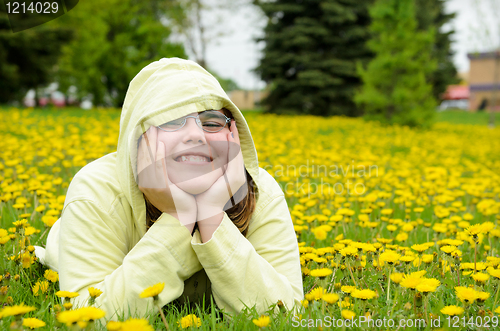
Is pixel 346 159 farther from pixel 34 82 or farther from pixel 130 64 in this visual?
pixel 34 82

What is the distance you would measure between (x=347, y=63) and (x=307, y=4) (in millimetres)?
3055

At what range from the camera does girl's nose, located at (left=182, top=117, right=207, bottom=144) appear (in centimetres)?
127

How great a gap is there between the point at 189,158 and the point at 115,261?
458mm

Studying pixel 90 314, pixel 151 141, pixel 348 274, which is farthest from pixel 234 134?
pixel 348 274

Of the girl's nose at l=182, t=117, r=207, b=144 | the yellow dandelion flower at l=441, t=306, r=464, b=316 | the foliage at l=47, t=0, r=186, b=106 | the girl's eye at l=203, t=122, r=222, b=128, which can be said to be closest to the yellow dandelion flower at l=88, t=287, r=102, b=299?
the girl's nose at l=182, t=117, r=207, b=144

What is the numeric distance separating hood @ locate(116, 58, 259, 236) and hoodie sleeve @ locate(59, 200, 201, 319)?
0.49 ft

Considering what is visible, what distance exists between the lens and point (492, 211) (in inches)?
109

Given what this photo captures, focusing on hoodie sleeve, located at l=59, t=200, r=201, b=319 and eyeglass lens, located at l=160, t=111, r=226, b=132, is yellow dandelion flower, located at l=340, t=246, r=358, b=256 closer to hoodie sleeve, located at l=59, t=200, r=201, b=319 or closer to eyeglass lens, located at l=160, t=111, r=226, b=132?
hoodie sleeve, located at l=59, t=200, r=201, b=319

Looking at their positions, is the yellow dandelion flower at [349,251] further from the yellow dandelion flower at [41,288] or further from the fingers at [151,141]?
the yellow dandelion flower at [41,288]

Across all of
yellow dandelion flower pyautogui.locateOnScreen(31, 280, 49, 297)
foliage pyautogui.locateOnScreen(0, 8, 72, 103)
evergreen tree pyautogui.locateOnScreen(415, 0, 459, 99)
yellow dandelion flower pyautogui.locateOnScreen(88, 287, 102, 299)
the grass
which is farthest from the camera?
evergreen tree pyautogui.locateOnScreen(415, 0, 459, 99)

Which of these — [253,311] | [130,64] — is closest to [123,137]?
[253,311]

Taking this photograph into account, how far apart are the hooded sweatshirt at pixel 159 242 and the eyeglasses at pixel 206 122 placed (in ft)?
0.07

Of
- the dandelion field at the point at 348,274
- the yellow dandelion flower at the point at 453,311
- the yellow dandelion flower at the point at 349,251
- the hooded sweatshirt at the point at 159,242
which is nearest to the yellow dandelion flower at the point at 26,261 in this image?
the dandelion field at the point at 348,274

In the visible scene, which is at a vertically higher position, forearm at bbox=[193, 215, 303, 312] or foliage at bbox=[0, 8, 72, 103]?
foliage at bbox=[0, 8, 72, 103]
